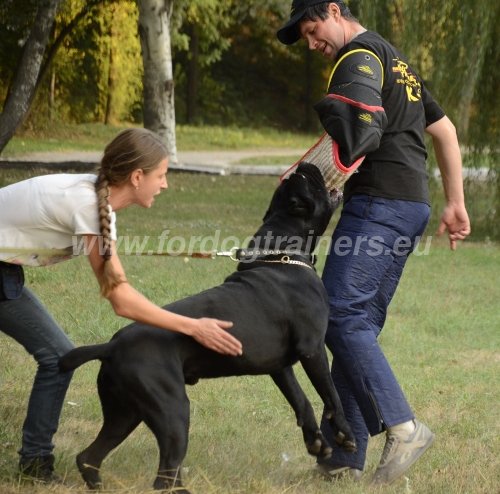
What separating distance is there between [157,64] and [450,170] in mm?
19204

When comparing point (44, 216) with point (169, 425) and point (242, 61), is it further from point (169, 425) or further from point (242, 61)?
point (242, 61)

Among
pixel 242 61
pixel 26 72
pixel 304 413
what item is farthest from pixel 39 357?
pixel 242 61

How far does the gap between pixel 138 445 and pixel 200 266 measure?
6530 mm

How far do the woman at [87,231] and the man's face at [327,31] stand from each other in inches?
37.1

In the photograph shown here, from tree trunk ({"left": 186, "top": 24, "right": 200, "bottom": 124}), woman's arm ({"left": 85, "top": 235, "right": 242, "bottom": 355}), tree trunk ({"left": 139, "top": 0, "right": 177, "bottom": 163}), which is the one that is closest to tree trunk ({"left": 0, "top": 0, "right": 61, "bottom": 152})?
tree trunk ({"left": 139, "top": 0, "right": 177, "bottom": 163})

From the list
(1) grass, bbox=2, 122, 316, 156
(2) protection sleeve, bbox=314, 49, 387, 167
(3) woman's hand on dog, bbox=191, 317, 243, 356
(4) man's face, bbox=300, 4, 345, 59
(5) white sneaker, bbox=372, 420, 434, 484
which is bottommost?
(1) grass, bbox=2, 122, 316, 156

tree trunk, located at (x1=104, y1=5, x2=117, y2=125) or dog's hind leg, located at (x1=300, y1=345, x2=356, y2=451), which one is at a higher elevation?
dog's hind leg, located at (x1=300, y1=345, x2=356, y2=451)

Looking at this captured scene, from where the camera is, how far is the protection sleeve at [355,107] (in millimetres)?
4805

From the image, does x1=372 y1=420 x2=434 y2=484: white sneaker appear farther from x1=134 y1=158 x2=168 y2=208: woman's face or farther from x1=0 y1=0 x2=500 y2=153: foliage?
x1=0 y1=0 x2=500 y2=153: foliage

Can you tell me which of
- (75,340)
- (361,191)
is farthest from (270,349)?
(75,340)

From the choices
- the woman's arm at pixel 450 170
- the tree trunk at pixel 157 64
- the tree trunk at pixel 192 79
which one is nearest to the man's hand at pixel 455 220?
the woman's arm at pixel 450 170

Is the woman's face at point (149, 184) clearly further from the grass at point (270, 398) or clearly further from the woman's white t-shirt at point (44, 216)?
the grass at point (270, 398)

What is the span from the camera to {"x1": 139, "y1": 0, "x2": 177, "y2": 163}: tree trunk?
76.5 ft

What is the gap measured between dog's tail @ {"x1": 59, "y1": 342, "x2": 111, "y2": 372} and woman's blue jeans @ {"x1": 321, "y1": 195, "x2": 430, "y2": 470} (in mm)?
1177
